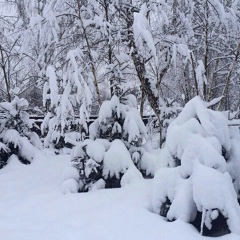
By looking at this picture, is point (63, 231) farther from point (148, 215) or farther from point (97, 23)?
point (97, 23)

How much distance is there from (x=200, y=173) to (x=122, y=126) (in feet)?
7.31

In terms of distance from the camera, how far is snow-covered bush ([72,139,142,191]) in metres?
4.75

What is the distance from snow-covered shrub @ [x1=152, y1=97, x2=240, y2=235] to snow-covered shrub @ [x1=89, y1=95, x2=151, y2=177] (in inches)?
46.1

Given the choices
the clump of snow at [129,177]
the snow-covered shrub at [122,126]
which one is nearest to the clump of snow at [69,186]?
the clump of snow at [129,177]

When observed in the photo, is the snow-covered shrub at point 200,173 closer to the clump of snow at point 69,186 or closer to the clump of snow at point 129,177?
the clump of snow at point 129,177

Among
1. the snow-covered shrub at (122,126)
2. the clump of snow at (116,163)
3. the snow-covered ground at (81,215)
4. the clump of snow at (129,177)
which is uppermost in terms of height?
the snow-covered shrub at (122,126)

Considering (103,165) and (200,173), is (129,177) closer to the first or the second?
(103,165)

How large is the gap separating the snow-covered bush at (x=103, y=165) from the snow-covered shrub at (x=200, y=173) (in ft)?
3.05

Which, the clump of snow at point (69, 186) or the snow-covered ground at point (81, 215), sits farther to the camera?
the clump of snow at point (69, 186)

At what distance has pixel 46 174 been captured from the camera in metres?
6.11

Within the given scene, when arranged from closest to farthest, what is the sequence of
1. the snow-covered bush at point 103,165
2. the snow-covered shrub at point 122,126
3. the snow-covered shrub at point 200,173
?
the snow-covered shrub at point 200,173 → the snow-covered bush at point 103,165 → the snow-covered shrub at point 122,126

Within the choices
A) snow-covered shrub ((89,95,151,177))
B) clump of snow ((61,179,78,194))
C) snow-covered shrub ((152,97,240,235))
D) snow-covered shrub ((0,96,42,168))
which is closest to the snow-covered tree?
snow-covered shrub ((89,95,151,177))

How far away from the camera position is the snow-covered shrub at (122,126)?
5031 millimetres

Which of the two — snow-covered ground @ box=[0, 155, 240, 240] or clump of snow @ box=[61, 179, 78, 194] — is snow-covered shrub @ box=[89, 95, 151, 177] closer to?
snow-covered ground @ box=[0, 155, 240, 240]
